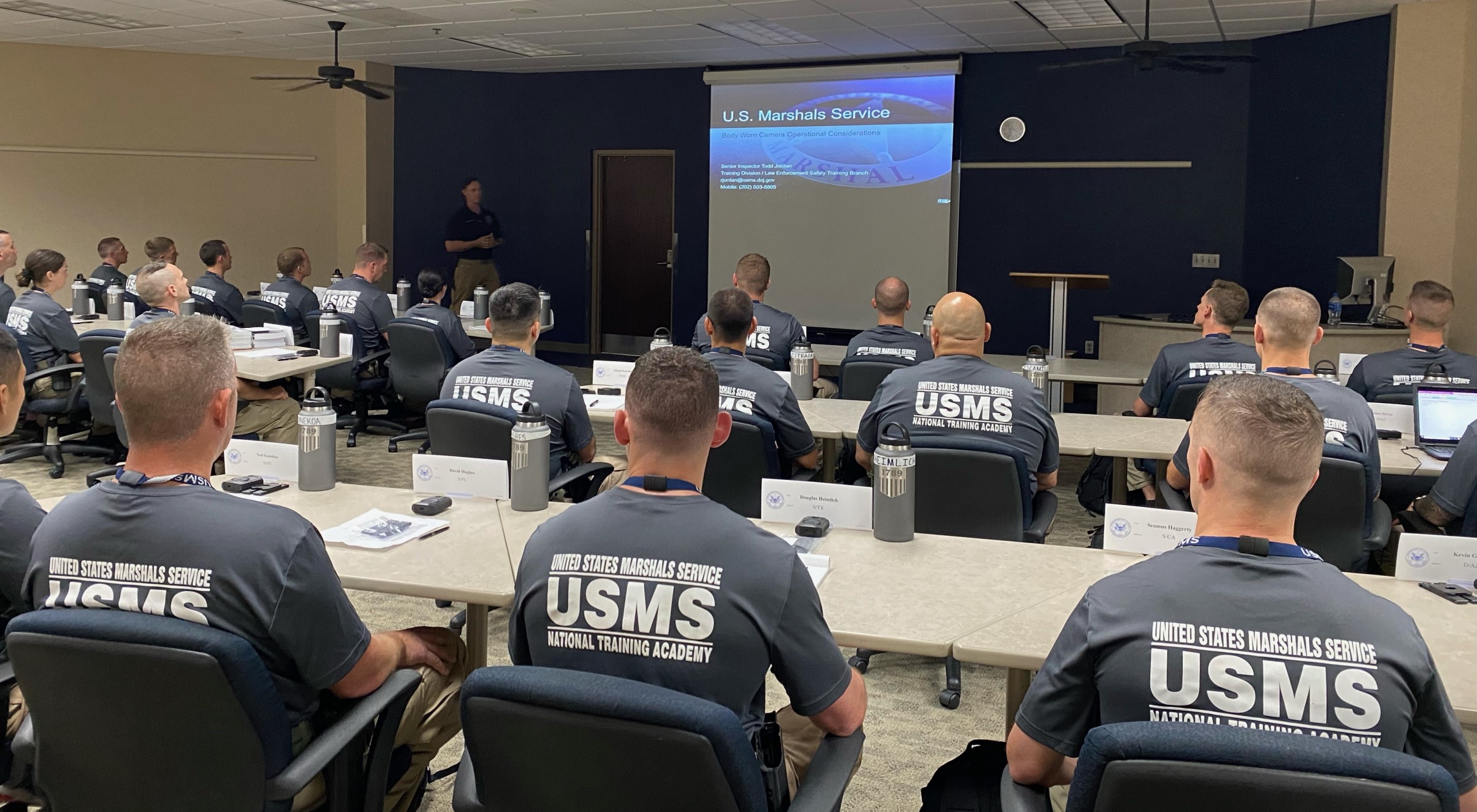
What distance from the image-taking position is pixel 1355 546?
3291 millimetres

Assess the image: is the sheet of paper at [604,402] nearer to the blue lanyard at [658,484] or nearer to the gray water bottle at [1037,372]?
the gray water bottle at [1037,372]

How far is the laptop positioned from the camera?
161 inches

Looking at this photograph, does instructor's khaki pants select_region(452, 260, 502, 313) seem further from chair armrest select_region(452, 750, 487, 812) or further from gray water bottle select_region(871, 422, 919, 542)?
chair armrest select_region(452, 750, 487, 812)

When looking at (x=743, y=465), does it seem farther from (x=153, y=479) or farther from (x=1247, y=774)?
(x=1247, y=774)

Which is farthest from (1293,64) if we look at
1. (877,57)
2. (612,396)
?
(612,396)

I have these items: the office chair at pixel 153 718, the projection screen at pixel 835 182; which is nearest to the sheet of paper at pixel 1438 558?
the office chair at pixel 153 718

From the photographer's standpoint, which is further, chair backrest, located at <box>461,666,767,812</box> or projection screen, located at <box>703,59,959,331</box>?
projection screen, located at <box>703,59,959,331</box>

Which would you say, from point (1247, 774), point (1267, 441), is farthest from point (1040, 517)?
point (1247, 774)

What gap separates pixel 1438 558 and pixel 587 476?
256 cm

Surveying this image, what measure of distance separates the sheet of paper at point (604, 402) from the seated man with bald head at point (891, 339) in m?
1.18

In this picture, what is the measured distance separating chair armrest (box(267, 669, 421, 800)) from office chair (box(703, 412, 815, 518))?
5.83 feet

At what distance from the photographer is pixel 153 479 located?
1.93m

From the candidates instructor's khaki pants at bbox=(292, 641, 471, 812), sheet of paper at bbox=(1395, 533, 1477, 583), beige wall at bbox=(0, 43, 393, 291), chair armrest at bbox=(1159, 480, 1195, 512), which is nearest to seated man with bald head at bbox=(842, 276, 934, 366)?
chair armrest at bbox=(1159, 480, 1195, 512)

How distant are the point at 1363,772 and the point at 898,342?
431 centimetres
